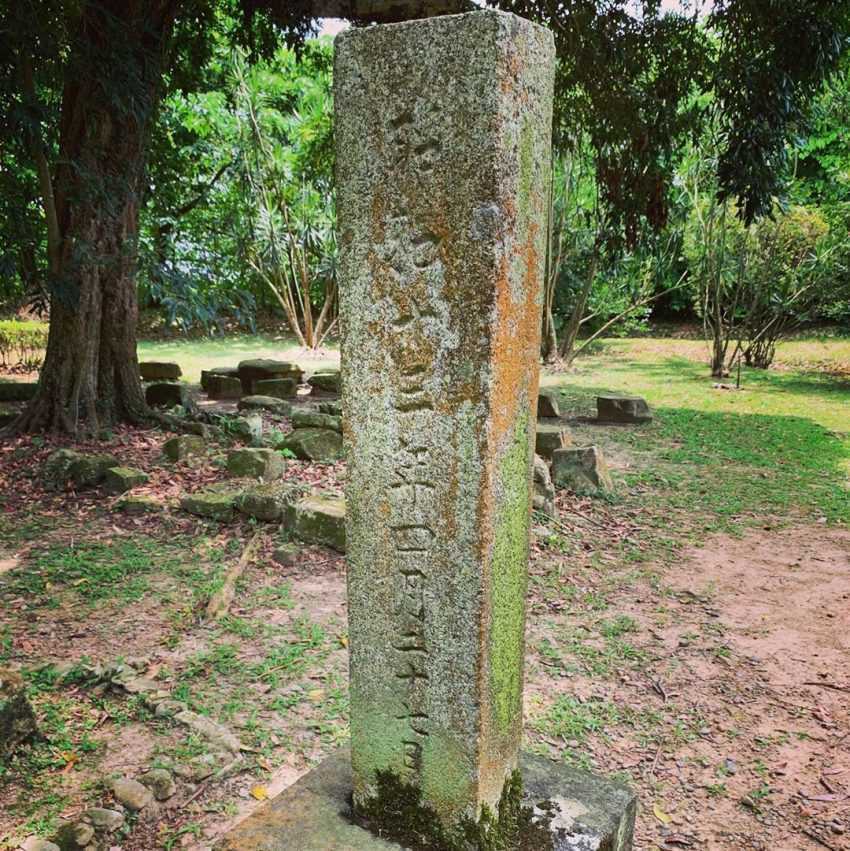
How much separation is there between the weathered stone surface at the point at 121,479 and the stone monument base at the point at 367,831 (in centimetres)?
475

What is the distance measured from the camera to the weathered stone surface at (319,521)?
18.3 feet

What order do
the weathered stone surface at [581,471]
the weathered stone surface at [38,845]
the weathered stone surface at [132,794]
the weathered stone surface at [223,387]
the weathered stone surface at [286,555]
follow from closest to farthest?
the weathered stone surface at [38,845] → the weathered stone surface at [132,794] → the weathered stone surface at [286,555] → the weathered stone surface at [581,471] → the weathered stone surface at [223,387]

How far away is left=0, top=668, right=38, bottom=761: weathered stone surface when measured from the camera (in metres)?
3.17

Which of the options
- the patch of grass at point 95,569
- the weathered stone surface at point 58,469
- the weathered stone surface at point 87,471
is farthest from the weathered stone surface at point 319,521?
the weathered stone surface at point 58,469

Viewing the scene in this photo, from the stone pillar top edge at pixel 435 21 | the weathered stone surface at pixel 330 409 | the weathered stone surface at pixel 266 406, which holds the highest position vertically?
the stone pillar top edge at pixel 435 21

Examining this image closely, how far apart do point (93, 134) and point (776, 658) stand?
7.66 m

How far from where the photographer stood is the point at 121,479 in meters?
6.63

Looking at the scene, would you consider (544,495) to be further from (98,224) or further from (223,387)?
(223,387)

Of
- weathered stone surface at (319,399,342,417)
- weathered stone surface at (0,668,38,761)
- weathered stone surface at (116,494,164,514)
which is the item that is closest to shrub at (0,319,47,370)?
weathered stone surface at (319,399,342,417)

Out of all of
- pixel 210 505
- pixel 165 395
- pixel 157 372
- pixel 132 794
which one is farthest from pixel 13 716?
pixel 157 372

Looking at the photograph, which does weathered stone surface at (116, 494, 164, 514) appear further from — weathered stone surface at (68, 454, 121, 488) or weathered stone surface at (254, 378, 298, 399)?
weathered stone surface at (254, 378, 298, 399)

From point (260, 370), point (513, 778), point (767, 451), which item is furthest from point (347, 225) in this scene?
point (260, 370)

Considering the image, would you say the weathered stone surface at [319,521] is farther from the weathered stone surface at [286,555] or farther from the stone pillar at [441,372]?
the stone pillar at [441,372]

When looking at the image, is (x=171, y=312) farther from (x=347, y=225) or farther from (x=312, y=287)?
(x=312, y=287)
